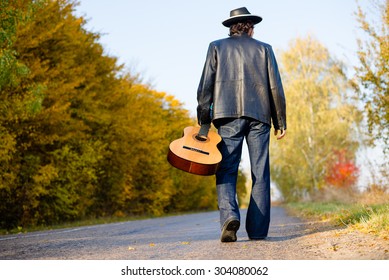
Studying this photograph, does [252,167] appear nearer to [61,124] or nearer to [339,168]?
[61,124]

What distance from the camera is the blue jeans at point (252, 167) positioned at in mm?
6680

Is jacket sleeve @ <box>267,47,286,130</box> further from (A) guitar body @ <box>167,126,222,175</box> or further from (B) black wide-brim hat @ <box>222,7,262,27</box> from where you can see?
(A) guitar body @ <box>167,126,222,175</box>

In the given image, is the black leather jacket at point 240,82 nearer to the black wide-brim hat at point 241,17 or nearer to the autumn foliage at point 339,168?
the black wide-brim hat at point 241,17

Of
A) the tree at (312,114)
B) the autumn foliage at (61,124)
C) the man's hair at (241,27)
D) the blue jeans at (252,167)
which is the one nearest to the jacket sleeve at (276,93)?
the blue jeans at (252,167)

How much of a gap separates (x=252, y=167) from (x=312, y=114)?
32768 millimetres

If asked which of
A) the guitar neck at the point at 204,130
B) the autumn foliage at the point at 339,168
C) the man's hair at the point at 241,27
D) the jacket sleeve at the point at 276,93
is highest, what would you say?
the man's hair at the point at 241,27

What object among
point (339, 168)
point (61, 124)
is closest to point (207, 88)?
point (61, 124)

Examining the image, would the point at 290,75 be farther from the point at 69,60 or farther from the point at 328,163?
the point at 69,60

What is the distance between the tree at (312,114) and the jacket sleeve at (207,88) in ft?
105

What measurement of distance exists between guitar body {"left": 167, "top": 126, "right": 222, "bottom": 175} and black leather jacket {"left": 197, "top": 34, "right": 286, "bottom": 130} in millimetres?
243

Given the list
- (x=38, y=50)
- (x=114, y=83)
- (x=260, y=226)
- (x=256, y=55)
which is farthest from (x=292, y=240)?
(x=114, y=83)

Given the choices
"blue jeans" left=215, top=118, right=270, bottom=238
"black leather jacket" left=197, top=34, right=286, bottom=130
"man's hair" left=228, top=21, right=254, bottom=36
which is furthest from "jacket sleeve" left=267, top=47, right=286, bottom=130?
"man's hair" left=228, top=21, right=254, bottom=36

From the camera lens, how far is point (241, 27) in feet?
23.1

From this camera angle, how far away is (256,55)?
6.86 m
